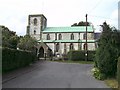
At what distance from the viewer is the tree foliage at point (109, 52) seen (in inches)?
932

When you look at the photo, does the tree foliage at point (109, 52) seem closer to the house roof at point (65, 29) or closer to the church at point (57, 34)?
the church at point (57, 34)

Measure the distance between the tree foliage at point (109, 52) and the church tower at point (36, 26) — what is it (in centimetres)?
7160

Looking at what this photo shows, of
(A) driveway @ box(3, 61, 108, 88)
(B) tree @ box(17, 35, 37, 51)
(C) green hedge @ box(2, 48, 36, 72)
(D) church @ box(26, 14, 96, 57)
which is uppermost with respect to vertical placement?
(D) church @ box(26, 14, 96, 57)

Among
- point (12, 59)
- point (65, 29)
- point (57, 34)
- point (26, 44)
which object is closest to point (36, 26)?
point (57, 34)

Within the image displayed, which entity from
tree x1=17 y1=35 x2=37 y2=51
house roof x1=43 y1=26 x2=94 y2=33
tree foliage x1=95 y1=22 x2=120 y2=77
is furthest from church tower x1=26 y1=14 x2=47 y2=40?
tree foliage x1=95 y1=22 x2=120 y2=77

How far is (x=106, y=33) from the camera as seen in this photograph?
25859 mm

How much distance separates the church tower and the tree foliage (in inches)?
2819

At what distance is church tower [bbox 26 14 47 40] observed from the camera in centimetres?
9669

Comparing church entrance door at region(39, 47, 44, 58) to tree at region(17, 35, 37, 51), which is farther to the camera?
church entrance door at region(39, 47, 44, 58)

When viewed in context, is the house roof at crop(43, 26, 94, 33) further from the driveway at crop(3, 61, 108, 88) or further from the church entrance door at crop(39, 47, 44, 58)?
the driveway at crop(3, 61, 108, 88)

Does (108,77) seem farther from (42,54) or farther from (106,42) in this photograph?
(42,54)

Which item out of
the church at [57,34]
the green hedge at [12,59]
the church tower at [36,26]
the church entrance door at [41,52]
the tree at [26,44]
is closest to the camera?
the green hedge at [12,59]

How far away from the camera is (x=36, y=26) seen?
319 ft

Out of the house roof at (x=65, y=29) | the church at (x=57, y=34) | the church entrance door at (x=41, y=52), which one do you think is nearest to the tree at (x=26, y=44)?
the church entrance door at (x=41, y=52)
